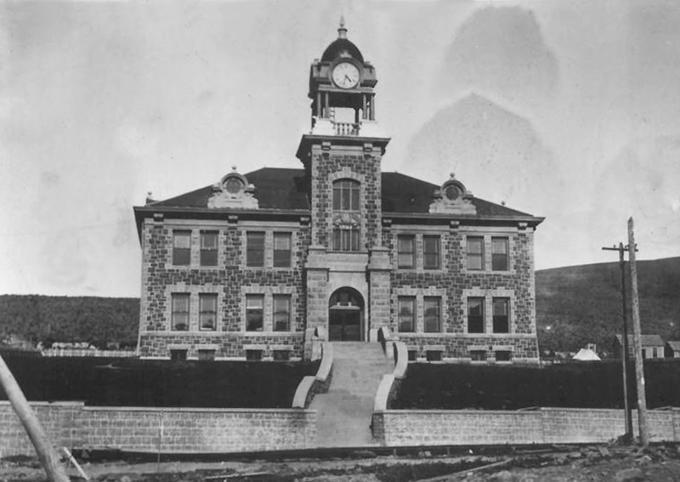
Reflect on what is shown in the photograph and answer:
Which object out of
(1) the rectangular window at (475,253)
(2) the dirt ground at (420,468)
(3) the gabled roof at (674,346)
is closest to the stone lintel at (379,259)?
(1) the rectangular window at (475,253)

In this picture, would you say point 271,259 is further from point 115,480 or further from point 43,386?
point 115,480

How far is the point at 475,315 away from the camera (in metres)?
41.0

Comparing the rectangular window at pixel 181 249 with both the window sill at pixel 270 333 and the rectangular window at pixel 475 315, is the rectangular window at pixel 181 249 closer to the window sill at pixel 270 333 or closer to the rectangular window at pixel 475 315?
the window sill at pixel 270 333

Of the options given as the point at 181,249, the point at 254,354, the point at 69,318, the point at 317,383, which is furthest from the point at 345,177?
the point at 69,318

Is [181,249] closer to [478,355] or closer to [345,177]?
[345,177]

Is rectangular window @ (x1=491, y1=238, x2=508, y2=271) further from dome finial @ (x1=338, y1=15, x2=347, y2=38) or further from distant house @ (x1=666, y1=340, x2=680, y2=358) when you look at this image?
distant house @ (x1=666, y1=340, x2=680, y2=358)

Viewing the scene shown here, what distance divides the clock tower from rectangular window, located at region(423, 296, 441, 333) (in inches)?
98.8

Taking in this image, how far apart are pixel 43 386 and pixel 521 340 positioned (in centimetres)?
2103

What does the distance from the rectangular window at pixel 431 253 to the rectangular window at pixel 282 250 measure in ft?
20.5

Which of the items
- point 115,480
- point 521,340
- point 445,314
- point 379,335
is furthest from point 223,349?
point 115,480

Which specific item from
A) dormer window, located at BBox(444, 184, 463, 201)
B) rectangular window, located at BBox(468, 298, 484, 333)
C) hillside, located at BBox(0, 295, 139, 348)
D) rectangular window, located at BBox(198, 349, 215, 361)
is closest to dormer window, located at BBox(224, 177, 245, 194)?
rectangular window, located at BBox(198, 349, 215, 361)

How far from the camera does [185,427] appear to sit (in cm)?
2675

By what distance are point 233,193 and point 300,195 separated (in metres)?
3.35

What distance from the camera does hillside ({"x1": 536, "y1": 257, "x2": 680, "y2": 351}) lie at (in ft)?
273
